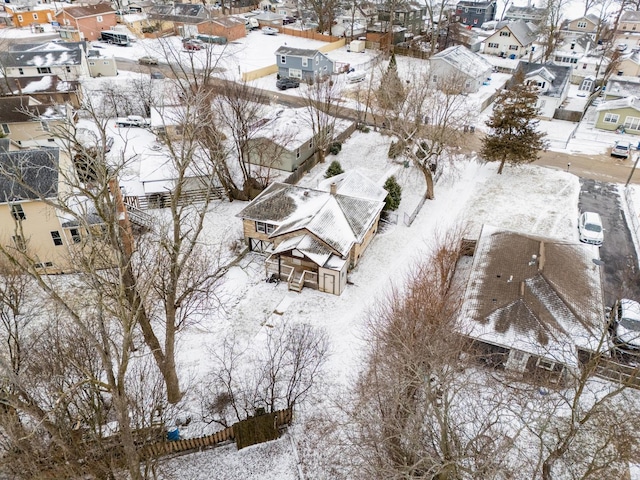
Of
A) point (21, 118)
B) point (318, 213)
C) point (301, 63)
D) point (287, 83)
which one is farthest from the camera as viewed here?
point (301, 63)

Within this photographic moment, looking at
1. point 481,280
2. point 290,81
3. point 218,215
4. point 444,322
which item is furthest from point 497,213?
point 290,81

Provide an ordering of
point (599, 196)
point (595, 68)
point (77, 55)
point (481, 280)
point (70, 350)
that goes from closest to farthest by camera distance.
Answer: point (70, 350) → point (481, 280) → point (599, 196) → point (77, 55) → point (595, 68)

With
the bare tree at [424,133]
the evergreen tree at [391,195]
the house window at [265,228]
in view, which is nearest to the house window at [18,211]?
the house window at [265,228]

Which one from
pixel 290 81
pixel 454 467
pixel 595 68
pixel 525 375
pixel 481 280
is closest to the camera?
pixel 454 467

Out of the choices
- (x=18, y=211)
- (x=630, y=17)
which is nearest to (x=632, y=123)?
(x=630, y=17)

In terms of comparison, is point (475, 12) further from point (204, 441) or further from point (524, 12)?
point (204, 441)

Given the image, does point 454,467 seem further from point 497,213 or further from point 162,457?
point 497,213

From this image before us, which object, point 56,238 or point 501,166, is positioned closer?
point 56,238

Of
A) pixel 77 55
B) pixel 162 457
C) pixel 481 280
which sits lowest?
pixel 162 457
